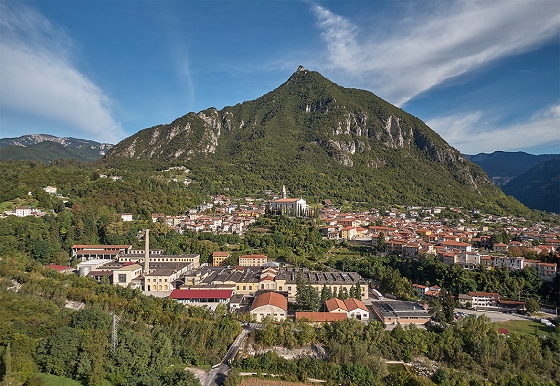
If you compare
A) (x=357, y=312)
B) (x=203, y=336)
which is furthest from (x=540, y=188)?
(x=203, y=336)

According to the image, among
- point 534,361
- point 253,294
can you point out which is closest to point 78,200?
point 253,294

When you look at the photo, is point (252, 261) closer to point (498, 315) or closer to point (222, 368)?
point (222, 368)

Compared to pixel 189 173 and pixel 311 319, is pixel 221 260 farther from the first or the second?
pixel 189 173

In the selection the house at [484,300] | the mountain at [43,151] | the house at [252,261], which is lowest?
the house at [484,300]

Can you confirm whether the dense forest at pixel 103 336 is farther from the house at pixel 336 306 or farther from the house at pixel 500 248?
the house at pixel 500 248

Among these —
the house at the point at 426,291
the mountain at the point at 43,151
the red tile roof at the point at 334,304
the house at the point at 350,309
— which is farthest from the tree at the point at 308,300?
the mountain at the point at 43,151
